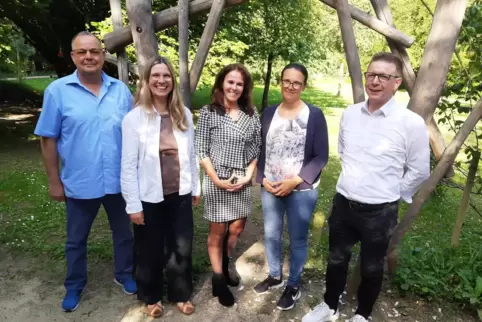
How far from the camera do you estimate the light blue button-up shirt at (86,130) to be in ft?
8.32

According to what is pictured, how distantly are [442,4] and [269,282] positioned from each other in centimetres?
255

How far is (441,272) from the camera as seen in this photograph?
10.6ft

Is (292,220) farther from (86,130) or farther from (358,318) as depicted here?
(86,130)

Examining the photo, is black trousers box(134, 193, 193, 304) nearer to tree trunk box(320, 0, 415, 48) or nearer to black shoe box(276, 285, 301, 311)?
black shoe box(276, 285, 301, 311)

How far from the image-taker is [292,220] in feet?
9.09

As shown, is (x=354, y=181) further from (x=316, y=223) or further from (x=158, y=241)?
(x=316, y=223)

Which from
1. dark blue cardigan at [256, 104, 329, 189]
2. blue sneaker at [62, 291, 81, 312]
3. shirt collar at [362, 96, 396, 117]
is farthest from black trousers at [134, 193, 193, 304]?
shirt collar at [362, 96, 396, 117]

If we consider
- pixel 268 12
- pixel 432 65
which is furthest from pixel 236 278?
pixel 268 12

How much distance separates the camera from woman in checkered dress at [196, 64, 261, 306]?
8.86ft

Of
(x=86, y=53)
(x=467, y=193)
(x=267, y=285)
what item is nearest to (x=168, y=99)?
(x=86, y=53)

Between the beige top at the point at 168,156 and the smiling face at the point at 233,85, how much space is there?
0.45 m

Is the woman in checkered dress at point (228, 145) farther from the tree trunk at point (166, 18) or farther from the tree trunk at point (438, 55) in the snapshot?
the tree trunk at point (438, 55)

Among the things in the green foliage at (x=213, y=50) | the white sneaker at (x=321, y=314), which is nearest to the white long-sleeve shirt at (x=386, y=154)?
the white sneaker at (x=321, y=314)

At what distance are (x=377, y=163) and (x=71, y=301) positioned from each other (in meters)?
2.51
